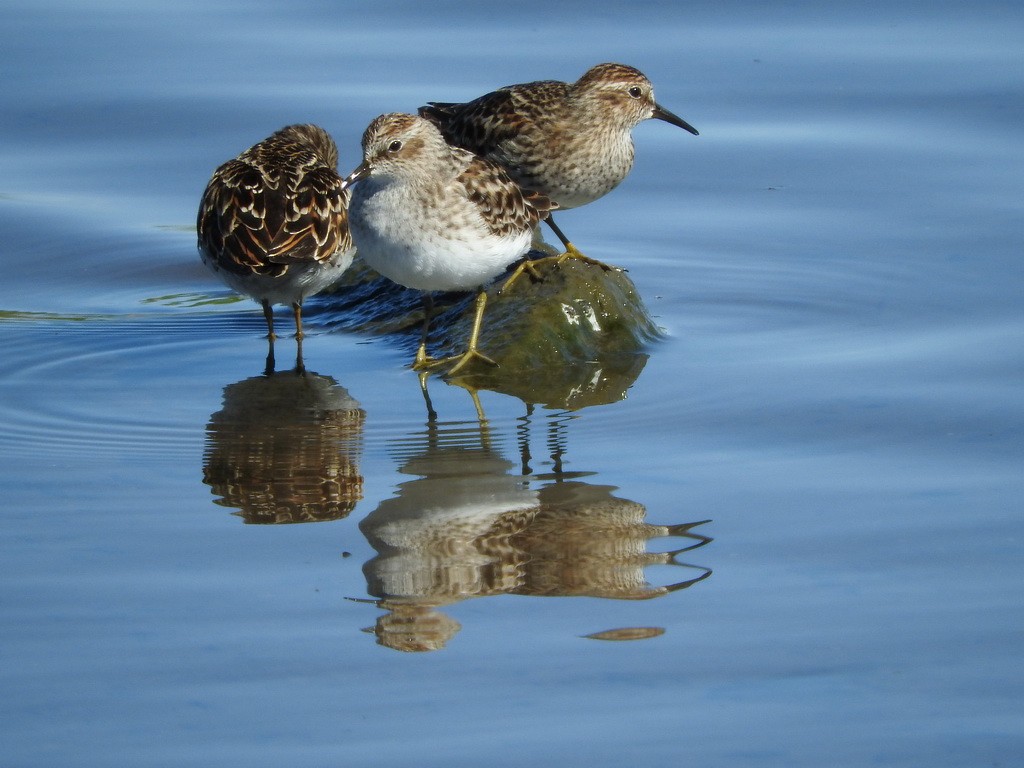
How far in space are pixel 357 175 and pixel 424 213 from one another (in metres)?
0.33

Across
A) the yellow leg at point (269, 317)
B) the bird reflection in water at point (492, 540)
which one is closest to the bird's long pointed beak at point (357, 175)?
the yellow leg at point (269, 317)

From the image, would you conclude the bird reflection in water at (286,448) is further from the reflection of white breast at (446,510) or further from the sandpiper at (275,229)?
the sandpiper at (275,229)

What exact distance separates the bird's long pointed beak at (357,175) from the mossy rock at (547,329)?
3.21ft

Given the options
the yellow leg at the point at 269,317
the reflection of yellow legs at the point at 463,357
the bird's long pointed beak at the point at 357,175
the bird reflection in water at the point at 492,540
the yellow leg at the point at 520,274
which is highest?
the bird's long pointed beak at the point at 357,175

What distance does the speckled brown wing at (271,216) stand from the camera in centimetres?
719

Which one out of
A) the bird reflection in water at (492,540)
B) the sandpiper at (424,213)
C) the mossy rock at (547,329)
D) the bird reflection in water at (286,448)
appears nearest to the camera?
the bird reflection in water at (492,540)

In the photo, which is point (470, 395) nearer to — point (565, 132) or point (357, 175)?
point (357, 175)

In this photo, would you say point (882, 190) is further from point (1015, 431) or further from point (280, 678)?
point (280, 678)

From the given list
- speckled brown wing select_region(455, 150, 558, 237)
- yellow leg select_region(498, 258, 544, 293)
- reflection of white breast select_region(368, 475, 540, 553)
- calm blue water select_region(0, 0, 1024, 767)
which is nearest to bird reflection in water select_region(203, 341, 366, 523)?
calm blue water select_region(0, 0, 1024, 767)

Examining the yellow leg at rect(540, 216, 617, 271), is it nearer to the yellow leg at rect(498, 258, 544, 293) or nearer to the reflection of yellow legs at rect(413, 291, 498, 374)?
the yellow leg at rect(498, 258, 544, 293)

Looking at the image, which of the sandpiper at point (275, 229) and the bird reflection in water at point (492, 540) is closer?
the bird reflection in water at point (492, 540)

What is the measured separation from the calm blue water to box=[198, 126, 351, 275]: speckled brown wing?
0.51m

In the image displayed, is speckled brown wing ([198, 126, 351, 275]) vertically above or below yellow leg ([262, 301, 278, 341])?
above

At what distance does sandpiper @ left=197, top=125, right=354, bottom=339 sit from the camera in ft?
23.6
